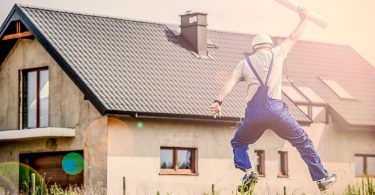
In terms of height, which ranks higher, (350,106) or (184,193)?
→ (350,106)

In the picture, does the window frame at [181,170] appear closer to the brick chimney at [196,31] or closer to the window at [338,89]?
the brick chimney at [196,31]

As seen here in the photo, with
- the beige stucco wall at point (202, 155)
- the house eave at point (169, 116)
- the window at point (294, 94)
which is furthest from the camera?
the window at point (294, 94)

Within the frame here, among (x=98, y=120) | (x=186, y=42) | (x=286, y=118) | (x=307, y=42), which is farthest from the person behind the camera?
(x=307, y=42)

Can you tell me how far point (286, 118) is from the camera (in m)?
11.8

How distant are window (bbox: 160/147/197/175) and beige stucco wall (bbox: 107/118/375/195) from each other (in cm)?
19

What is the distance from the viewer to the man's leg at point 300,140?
1175 centimetres

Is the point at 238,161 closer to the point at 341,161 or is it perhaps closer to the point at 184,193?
the point at 184,193

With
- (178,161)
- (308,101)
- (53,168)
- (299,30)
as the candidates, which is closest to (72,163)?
(53,168)

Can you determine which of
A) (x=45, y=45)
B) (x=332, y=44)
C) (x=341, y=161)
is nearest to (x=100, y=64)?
(x=45, y=45)

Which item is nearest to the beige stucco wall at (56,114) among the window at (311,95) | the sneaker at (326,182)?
the window at (311,95)

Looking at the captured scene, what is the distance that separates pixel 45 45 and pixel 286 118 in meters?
17.6

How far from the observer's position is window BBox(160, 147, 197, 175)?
28859 mm

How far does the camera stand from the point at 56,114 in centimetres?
2911

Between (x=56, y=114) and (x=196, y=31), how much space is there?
239 inches
